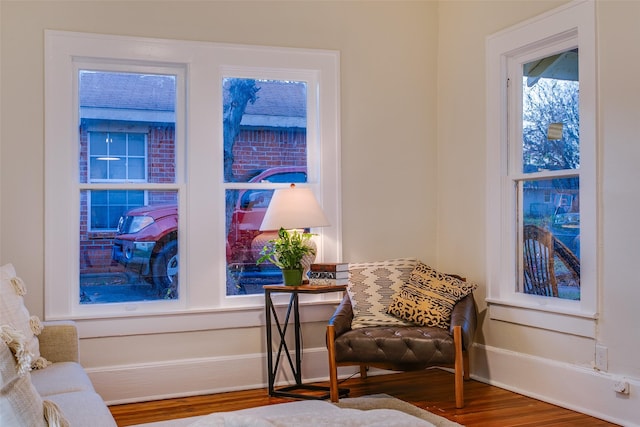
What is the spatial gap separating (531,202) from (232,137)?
2040mm

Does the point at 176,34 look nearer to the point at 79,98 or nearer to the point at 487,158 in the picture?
the point at 79,98

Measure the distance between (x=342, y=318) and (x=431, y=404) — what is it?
74 cm

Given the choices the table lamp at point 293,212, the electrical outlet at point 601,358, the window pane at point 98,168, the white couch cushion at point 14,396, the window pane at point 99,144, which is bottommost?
the electrical outlet at point 601,358

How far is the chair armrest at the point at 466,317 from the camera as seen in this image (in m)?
3.83

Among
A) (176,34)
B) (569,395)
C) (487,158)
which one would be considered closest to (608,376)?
(569,395)

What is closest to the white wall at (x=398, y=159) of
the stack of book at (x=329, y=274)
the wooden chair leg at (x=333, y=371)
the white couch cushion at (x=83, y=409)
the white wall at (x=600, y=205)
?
the white wall at (x=600, y=205)

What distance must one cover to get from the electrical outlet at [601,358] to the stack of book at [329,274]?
5.03 ft

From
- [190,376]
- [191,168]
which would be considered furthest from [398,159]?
[190,376]

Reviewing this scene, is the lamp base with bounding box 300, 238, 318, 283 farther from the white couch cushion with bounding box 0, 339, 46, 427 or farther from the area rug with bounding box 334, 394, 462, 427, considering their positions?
the white couch cushion with bounding box 0, 339, 46, 427

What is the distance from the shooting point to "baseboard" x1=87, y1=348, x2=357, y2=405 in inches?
158

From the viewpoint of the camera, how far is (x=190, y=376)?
13.8ft

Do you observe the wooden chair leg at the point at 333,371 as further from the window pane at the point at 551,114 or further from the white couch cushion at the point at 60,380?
the window pane at the point at 551,114

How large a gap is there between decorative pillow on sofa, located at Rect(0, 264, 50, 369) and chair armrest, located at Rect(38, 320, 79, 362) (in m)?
0.06

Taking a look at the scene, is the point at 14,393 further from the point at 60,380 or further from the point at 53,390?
the point at 60,380
